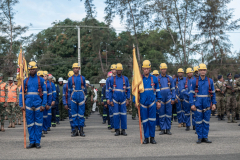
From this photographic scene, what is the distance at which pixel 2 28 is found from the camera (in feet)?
136

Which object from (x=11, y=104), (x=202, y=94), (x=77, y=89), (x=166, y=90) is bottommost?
(x=11, y=104)

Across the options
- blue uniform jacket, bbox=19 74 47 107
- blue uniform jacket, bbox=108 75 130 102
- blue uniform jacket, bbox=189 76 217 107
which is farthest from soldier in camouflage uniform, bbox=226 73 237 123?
blue uniform jacket, bbox=19 74 47 107

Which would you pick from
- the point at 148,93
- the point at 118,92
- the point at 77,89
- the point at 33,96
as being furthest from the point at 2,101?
the point at 148,93

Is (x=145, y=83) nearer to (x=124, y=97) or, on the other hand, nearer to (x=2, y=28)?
(x=124, y=97)

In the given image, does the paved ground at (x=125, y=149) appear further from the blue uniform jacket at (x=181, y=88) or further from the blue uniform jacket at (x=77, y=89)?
the blue uniform jacket at (x=181, y=88)

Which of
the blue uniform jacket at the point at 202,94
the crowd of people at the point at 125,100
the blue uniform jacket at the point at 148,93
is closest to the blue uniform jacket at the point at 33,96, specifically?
the crowd of people at the point at 125,100

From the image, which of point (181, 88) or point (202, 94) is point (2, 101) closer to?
point (181, 88)

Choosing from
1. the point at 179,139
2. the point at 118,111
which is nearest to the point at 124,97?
the point at 118,111

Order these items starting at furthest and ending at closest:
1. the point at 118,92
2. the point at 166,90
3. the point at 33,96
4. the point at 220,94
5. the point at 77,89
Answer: the point at 220,94 → the point at 166,90 → the point at 118,92 → the point at 77,89 → the point at 33,96

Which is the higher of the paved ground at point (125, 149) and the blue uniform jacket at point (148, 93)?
the blue uniform jacket at point (148, 93)

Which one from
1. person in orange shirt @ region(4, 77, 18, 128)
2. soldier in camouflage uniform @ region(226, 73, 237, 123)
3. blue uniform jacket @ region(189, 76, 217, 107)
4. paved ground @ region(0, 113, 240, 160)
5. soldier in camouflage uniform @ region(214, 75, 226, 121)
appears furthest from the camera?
soldier in camouflage uniform @ region(214, 75, 226, 121)

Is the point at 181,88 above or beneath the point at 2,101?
above

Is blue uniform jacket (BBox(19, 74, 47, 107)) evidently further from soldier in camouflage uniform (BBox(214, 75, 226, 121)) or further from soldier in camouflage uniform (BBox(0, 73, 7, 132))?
soldier in camouflage uniform (BBox(214, 75, 226, 121))

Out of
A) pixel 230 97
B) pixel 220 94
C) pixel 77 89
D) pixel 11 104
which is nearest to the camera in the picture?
pixel 77 89
